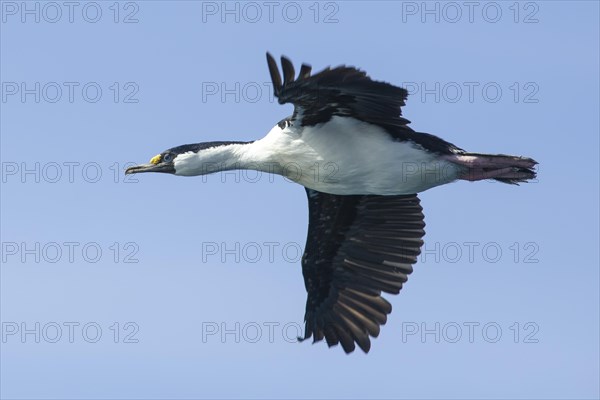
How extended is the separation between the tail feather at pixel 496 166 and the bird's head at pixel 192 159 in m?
2.97

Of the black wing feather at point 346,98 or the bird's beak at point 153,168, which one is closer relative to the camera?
the black wing feather at point 346,98

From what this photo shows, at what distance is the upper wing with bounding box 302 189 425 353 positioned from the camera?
16.8m

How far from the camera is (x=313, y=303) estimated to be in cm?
1727

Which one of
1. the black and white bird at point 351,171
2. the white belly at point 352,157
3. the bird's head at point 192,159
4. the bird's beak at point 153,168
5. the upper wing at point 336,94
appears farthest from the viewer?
the bird's beak at point 153,168

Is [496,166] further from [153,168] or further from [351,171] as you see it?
[153,168]

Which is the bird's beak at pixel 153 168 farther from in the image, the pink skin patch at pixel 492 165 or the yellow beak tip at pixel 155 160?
the pink skin patch at pixel 492 165

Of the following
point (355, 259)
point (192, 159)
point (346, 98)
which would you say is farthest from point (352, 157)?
point (355, 259)

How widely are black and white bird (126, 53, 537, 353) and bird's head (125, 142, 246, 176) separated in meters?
0.01

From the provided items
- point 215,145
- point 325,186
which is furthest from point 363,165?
point 215,145

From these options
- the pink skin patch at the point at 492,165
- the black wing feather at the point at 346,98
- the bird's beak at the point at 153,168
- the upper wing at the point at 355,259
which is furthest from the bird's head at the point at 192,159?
the pink skin patch at the point at 492,165

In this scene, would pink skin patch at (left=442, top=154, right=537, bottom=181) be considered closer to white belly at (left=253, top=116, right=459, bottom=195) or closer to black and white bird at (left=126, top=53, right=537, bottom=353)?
black and white bird at (left=126, top=53, right=537, bottom=353)

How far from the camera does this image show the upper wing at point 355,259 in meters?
16.8

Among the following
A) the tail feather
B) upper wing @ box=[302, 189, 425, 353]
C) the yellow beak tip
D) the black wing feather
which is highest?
the black wing feather

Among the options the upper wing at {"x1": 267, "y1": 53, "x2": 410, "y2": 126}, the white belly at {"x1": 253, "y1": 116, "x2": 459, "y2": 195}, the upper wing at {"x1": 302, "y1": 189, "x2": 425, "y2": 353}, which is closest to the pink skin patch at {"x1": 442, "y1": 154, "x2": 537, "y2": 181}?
the white belly at {"x1": 253, "y1": 116, "x2": 459, "y2": 195}
